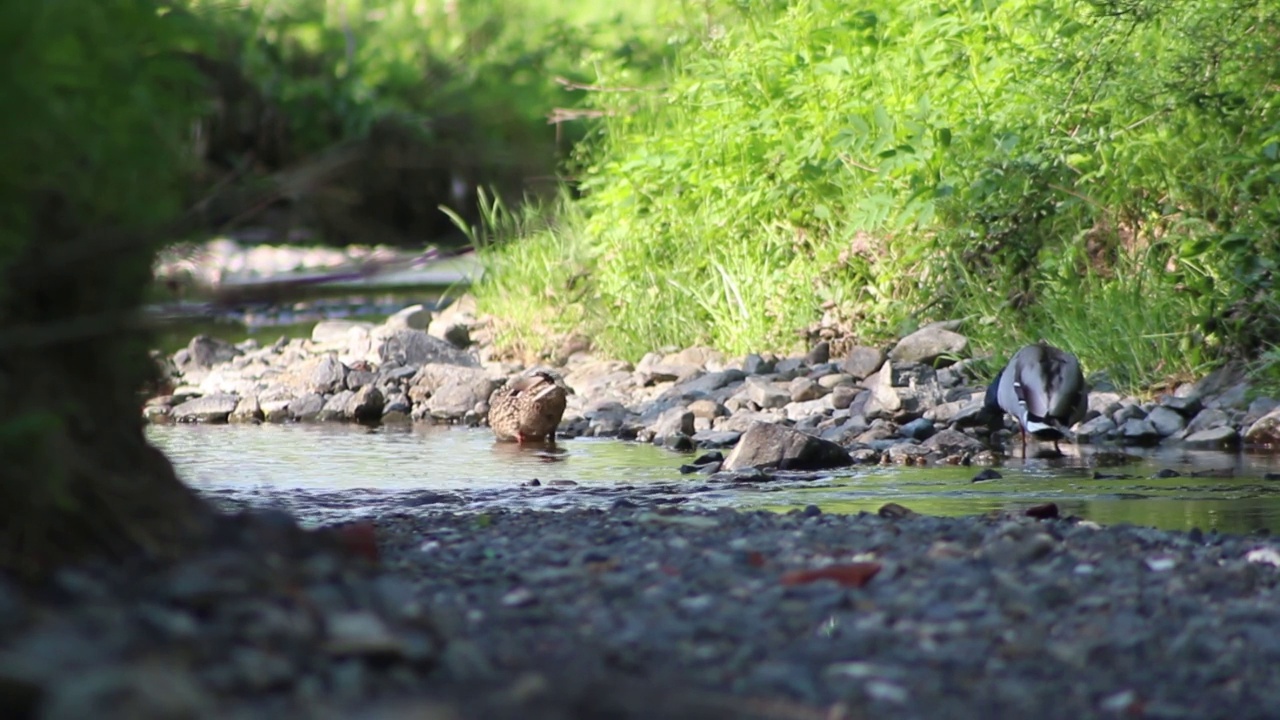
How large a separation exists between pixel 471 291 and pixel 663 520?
23.7ft

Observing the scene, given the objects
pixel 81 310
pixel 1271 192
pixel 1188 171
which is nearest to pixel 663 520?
pixel 81 310

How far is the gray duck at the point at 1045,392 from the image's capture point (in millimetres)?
6574

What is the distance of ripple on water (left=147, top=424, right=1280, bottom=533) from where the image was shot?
208 inches

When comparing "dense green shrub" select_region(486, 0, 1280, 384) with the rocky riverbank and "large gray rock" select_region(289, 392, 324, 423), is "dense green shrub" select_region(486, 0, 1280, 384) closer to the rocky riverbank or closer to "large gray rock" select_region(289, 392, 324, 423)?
the rocky riverbank

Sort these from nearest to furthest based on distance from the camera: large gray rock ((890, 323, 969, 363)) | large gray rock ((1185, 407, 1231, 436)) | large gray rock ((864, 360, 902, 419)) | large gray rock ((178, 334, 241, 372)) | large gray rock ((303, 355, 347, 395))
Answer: large gray rock ((1185, 407, 1231, 436)) < large gray rock ((864, 360, 902, 419)) < large gray rock ((890, 323, 969, 363)) < large gray rock ((303, 355, 347, 395)) < large gray rock ((178, 334, 241, 372))

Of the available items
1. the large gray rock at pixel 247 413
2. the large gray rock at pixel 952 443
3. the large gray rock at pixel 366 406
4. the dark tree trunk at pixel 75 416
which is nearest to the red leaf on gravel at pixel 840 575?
the dark tree trunk at pixel 75 416

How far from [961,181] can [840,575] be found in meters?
4.90

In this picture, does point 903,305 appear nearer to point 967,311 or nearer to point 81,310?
point 967,311

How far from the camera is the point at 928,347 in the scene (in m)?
8.18

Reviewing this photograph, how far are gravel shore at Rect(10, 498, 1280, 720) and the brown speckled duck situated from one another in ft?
11.8

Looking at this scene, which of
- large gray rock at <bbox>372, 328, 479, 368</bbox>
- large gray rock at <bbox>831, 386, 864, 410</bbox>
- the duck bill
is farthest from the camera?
large gray rock at <bbox>372, 328, 479, 368</bbox>

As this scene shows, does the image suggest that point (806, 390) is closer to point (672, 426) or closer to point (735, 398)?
point (735, 398)

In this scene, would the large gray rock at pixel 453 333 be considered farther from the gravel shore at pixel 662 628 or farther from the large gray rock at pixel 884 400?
the gravel shore at pixel 662 628

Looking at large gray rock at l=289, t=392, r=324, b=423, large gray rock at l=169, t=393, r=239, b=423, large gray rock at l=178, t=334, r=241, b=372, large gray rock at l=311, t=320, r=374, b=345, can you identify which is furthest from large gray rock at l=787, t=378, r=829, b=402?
large gray rock at l=178, t=334, r=241, b=372
